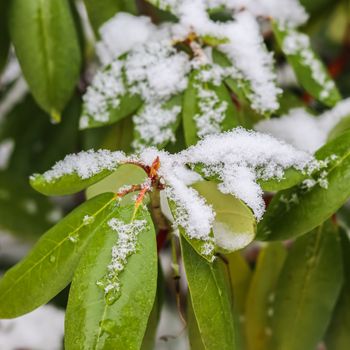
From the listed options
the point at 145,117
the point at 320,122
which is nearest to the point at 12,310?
the point at 145,117

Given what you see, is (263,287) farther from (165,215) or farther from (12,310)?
(12,310)

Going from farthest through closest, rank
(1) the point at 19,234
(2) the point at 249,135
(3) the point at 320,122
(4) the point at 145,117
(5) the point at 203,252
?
(1) the point at 19,234
(3) the point at 320,122
(4) the point at 145,117
(2) the point at 249,135
(5) the point at 203,252

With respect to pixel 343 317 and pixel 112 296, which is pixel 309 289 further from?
pixel 112 296

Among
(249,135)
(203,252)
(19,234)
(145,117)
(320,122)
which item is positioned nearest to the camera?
(203,252)

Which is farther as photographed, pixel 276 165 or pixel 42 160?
pixel 42 160

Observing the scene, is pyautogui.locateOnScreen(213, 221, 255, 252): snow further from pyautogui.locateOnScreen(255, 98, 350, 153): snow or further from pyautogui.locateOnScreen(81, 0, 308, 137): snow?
pyautogui.locateOnScreen(255, 98, 350, 153): snow

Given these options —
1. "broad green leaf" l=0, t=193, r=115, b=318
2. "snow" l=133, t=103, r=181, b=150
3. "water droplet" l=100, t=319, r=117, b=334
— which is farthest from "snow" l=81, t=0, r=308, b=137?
"water droplet" l=100, t=319, r=117, b=334

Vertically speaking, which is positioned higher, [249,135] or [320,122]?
[249,135]

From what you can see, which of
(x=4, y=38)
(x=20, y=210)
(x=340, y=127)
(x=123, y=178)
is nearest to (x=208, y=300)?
(x=123, y=178)

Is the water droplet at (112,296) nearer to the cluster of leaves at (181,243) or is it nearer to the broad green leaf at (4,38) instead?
the cluster of leaves at (181,243)
